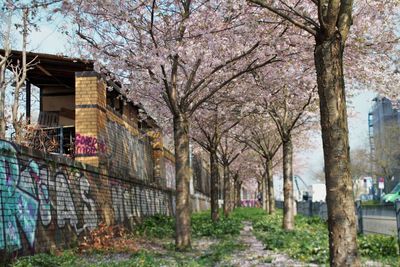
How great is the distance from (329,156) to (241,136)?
21.9 metres

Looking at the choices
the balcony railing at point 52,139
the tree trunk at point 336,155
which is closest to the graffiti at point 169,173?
the balcony railing at point 52,139

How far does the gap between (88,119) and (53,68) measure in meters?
3.86

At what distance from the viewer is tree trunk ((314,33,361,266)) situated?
18.6 ft

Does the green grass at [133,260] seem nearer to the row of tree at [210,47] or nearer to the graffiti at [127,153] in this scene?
the row of tree at [210,47]

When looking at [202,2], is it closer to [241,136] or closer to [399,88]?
[399,88]

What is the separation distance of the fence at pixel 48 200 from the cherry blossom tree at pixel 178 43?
96.7 inches

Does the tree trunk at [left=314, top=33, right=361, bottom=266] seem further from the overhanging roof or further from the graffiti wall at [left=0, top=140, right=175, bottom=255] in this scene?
the overhanging roof

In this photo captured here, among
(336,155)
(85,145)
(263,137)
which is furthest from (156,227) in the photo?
(336,155)

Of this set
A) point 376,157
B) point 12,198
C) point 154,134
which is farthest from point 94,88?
point 376,157

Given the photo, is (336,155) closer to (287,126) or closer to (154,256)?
(154,256)

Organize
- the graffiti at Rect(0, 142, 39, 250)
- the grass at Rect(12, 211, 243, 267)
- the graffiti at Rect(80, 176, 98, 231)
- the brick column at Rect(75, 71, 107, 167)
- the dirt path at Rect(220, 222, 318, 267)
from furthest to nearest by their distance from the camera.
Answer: the brick column at Rect(75, 71, 107, 167)
the graffiti at Rect(80, 176, 98, 231)
the dirt path at Rect(220, 222, 318, 267)
the grass at Rect(12, 211, 243, 267)
the graffiti at Rect(0, 142, 39, 250)

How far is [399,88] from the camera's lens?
599 inches

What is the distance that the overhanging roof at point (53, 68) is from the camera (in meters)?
15.8

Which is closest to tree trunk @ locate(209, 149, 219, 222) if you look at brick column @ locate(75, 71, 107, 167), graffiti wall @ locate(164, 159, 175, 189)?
graffiti wall @ locate(164, 159, 175, 189)
